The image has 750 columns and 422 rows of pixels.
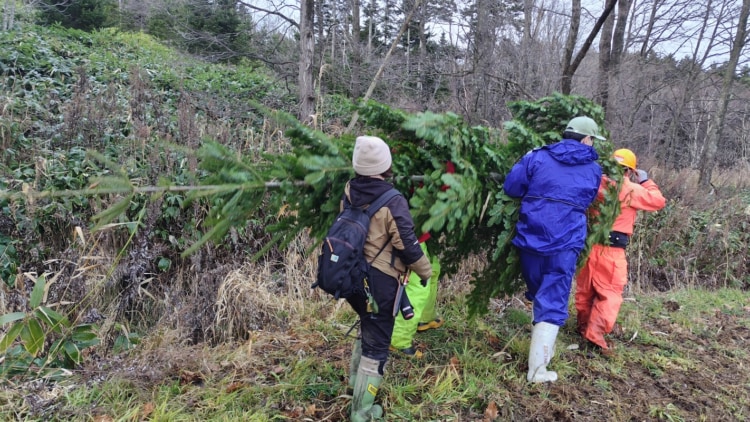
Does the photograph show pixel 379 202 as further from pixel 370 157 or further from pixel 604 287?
pixel 604 287

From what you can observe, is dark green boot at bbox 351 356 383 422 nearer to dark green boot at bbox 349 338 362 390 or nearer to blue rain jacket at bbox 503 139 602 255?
dark green boot at bbox 349 338 362 390

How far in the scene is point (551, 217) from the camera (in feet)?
10.9

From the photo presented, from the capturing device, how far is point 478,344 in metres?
4.18

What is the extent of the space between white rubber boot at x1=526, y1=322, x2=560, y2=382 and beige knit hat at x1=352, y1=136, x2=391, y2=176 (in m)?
1.86

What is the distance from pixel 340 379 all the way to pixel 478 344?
1.37 meters

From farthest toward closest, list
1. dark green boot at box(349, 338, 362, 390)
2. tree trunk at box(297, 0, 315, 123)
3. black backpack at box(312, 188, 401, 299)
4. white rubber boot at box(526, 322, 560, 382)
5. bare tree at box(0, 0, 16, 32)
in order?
bare tree at box(0, 0, 16, 32), tree trunk at box(297, 0, 315, 123), white rubber boot at box(526, 322, 560, 382), dark green boot at box(349, 338, 362, 390), black backpack at box(312, 188, 401, 299)

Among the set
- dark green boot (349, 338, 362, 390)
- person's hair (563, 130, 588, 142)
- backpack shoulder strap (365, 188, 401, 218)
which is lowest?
dark green boot (349, 338, 362, 390)

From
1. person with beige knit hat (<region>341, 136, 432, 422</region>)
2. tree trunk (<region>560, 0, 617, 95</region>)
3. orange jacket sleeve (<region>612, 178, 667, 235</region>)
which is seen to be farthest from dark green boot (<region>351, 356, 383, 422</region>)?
tree trunk (<region>560, 0, 617, 95</region>)

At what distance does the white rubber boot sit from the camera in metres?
3.55

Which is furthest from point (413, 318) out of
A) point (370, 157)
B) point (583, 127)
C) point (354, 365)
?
point (583, 127)

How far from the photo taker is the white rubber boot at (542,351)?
3.55m

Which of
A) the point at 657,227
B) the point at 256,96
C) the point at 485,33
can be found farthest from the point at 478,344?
the point at 256,96

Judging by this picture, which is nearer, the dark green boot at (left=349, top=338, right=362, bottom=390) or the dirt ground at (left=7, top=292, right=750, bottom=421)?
the dirt ground at (left=7, top=292, right=750, bottom=421)

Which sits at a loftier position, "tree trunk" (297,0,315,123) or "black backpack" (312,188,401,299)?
"tree trunk" (297,0,315,123)
